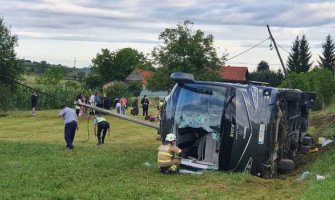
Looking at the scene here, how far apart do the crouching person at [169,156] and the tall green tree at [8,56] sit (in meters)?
30.6

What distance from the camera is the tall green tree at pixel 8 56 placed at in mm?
42281

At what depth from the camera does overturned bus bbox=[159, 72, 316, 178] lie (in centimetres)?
1343

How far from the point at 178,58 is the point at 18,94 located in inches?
668

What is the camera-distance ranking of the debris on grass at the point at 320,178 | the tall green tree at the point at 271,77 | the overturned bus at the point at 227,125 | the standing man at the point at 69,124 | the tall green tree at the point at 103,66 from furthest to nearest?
1. the tall green tree at the point at 103,66
2. the tall green tree at the point at 271,77
3. the standing man at the point at 69,124
4. the overturned bus at the point at 227,125
5. the debris on grass at the point at 320,178

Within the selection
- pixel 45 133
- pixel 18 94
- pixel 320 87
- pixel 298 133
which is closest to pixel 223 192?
pixel 298 133

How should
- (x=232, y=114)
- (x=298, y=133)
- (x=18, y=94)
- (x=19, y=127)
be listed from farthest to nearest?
(x=18, y=94)
(x=19, y=127)
(x=298, y=133)
(x=232, y=114)

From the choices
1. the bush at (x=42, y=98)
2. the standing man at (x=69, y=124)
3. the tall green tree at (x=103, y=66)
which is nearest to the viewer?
the standing man at (x=69, y=124)

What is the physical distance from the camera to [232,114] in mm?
13602

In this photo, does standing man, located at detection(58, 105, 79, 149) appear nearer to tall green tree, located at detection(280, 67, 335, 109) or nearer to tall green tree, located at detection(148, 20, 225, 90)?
tall green tree, located at detection(148, 20, 225, 90)

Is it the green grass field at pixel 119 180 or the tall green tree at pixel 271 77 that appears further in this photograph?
the tall green tree at pixel 271 77

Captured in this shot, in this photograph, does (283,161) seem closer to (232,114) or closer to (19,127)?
(232,114)

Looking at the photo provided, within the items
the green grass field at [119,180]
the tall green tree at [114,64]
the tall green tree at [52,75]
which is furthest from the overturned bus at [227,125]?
the tall green tree at [114,64]

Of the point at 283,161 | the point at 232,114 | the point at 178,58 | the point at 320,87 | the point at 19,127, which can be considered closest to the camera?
the point at 232,114

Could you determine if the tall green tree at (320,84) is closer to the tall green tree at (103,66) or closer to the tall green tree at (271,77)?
the tall green tree at (271,77)
